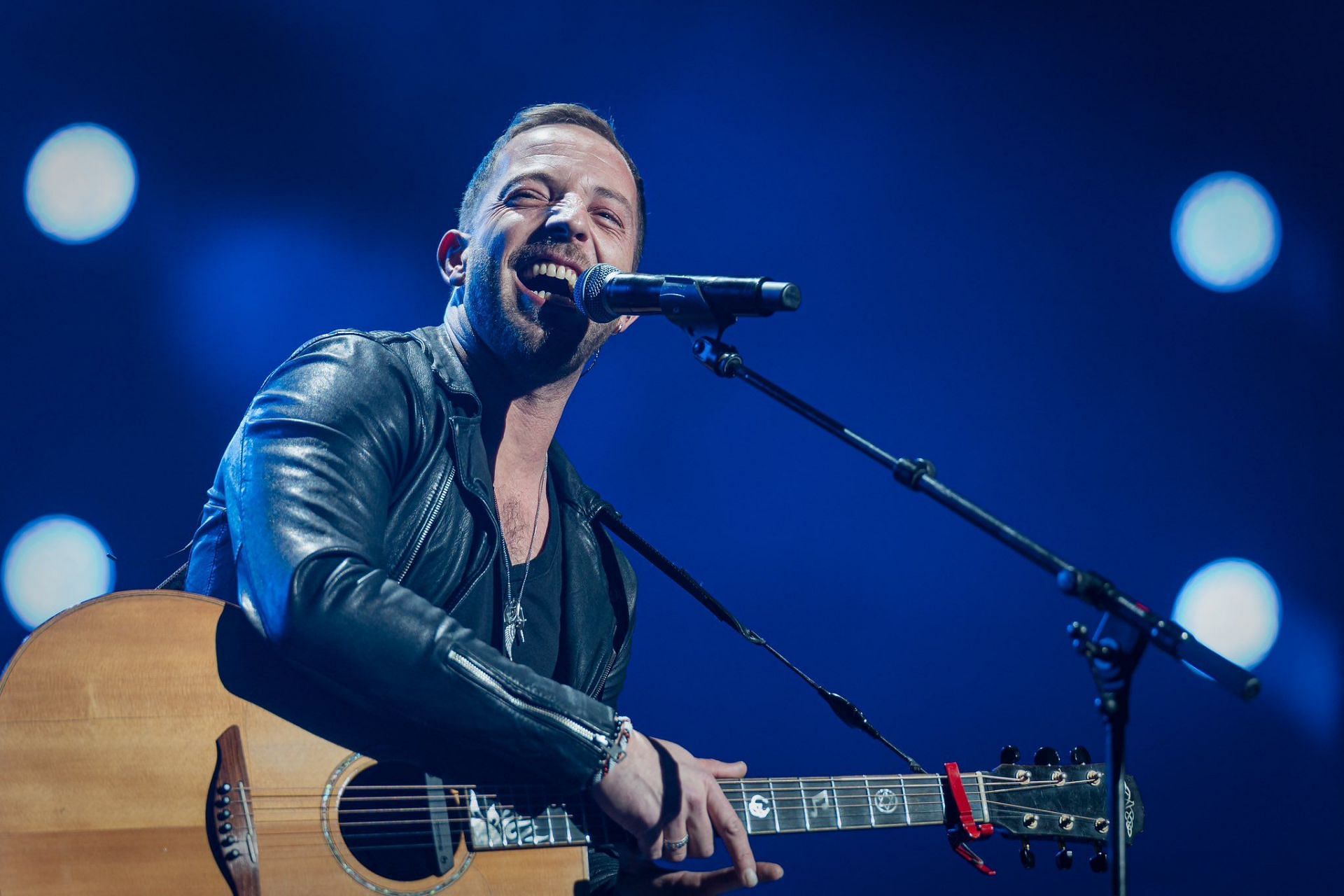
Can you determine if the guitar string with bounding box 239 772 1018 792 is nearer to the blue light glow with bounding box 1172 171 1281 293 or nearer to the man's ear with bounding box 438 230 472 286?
the man's ear with bounding box 438 230 472 286

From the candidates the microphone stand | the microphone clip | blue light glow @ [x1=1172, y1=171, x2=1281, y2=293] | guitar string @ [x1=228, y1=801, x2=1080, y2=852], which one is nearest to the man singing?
guitar string @ [x1=228, y1=801, x2=1080, y2=852]

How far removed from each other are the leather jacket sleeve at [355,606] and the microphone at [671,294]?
0.65 metres

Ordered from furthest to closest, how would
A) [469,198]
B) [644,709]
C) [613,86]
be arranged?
[613,86]
[644,709]
[469,198]

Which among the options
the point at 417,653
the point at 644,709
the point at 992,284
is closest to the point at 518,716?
the point at 417,653

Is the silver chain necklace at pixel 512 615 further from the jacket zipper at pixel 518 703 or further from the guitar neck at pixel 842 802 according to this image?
the guitar neck at pixel 842 802

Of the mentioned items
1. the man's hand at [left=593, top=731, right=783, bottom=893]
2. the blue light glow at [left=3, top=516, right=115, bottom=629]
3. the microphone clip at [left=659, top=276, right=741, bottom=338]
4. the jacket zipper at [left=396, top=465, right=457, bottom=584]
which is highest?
the microphone clip at [left=659, top=276, right=741, bottom=338]

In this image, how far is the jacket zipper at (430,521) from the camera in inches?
108

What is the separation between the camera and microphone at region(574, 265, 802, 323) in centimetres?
208

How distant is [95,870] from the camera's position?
2004 mm

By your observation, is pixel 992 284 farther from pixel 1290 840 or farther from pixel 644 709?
pixel 1290 840

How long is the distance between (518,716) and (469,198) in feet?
6.17

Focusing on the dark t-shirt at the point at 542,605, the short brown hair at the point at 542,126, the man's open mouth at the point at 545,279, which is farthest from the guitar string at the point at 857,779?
the short brown hair at the point at 542,126

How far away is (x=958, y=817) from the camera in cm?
301

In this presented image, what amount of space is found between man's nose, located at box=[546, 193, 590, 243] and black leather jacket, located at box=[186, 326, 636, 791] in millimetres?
451
